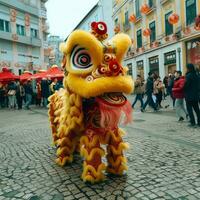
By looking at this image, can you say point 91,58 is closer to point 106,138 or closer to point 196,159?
point 106,138

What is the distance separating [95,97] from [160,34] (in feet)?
77.3

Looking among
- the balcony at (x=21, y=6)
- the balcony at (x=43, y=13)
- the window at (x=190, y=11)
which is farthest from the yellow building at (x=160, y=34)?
the balcony at (x=43, y=13)

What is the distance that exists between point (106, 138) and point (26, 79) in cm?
1778

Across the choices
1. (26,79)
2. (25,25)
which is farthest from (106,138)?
(25,25)

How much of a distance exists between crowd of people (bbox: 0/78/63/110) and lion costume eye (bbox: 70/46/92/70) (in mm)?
12941

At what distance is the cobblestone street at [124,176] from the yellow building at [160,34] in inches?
638

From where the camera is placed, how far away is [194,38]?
21781 millimetres

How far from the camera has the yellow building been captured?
2222 cm

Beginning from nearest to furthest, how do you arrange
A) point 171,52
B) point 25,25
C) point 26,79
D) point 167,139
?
point 167,139
point 26,79
point 171,52
point 25,25

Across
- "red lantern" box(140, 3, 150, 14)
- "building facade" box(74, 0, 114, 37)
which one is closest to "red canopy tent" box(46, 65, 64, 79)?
"red lantern" box(140, 3, 150, 14)

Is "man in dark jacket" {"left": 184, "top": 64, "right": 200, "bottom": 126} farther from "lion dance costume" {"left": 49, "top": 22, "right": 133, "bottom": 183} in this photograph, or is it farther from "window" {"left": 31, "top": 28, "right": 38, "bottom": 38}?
"window" {"left": 31, "top": 28, "right": 38, "bottom": 38}

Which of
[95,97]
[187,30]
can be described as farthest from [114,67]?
[187,30]

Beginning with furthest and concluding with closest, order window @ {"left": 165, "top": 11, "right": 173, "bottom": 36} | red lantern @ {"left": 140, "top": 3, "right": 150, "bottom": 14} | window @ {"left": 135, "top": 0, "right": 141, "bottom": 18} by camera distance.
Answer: window @ {"left": 135, "top": 0, "right": 141, "bottom": 18}
red lantern @ {"left": 140, "top": 3, "right": 150, "bottom": 14}
window @ {"left": 165, "top": 11, "right": 173, "bottom": 36}

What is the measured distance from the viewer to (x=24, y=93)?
1945 cm
